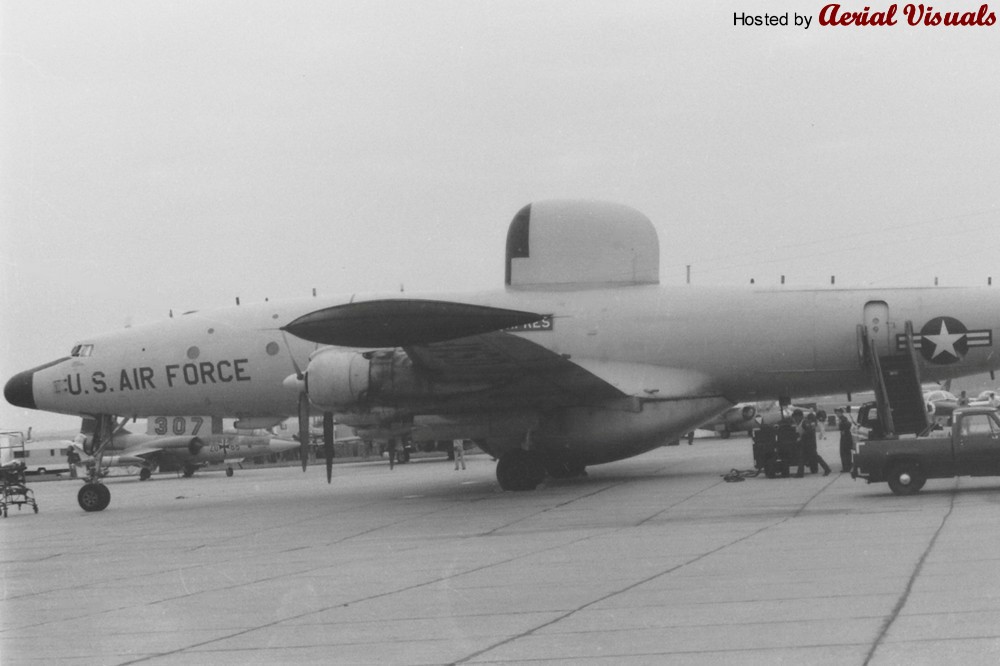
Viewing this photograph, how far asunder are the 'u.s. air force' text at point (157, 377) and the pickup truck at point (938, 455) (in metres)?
13.5

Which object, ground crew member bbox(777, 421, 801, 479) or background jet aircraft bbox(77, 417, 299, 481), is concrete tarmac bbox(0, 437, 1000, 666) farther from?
background jet aircraft bbox(77, 417, 299, 481)

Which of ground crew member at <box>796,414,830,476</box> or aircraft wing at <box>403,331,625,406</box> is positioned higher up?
aircraft wing at <box>403,331,625,406</box>

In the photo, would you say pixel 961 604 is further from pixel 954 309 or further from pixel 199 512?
pixel 199 512

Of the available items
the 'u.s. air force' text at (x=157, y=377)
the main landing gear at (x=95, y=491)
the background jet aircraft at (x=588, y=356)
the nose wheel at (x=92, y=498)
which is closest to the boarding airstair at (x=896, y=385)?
the background jet aircraft at (x=588, y=356)

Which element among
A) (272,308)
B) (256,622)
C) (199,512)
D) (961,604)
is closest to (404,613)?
(256,622)

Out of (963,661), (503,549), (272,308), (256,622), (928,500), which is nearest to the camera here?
(963,661)

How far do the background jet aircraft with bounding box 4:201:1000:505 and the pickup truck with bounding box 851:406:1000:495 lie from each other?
12.5ft

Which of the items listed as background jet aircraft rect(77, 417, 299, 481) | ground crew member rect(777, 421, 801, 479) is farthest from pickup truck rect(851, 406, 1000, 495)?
background jet aircraft rect(77, 417, 299, 481)

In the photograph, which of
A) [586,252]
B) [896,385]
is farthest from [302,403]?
[896,385]

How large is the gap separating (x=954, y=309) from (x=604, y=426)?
7.07 meters

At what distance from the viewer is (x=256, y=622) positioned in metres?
9.19

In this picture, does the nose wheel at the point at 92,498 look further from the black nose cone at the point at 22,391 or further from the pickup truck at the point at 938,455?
the pickup truck at the point at 938,455

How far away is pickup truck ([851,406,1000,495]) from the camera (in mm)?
17219

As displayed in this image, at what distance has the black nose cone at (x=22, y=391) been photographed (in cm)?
2638
